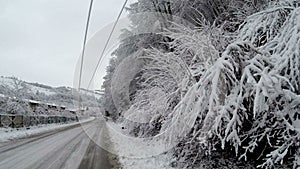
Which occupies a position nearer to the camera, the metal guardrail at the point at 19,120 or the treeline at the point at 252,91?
the treeline at the point at 252,91

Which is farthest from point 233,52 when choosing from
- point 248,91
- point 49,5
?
point 49,5

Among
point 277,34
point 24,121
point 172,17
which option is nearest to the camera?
point 277,34

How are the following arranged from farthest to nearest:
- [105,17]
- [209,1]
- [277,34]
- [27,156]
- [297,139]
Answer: [105,17], [209,1], [27,156], [277,34], [297,139]

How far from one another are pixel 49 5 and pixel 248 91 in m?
12.2

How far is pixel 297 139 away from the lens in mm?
3357

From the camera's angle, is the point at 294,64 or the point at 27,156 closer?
the point at 294,64

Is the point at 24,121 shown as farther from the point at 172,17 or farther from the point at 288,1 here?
the point at 288,1

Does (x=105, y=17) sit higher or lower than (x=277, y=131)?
higher

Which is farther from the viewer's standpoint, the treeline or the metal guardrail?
the metal guardrail

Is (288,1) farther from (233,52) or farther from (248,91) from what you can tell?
(248,91)

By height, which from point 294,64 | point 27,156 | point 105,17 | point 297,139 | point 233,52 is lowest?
point 27,156

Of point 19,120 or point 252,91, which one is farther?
point 19,120

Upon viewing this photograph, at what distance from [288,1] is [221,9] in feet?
13.2

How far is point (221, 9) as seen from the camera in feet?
26.6
